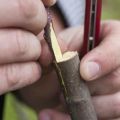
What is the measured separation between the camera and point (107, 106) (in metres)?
1.12

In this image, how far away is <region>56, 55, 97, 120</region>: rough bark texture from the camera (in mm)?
885

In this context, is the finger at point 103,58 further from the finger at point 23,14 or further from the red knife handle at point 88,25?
the finger at point 23,14

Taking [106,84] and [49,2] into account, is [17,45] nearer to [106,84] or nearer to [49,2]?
[49,2]

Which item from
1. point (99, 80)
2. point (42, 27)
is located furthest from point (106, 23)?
point (42, 27)

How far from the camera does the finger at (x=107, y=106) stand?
43.6 inches

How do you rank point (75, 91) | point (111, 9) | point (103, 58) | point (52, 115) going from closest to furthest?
1. point (75, 91)
2. point (103, 58)
3. point (52, 115)
4. point (111, 9)

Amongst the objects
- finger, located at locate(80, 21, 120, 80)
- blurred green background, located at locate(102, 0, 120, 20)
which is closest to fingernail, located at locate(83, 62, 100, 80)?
finger, located at locate(80, 21, 120, 80)

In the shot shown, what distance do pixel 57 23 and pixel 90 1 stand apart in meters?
0.49

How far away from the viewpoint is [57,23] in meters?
1.43

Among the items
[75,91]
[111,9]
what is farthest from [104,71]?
[111,9]

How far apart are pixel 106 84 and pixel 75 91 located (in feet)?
0.67

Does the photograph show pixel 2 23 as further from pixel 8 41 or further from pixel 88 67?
pixel 88 67

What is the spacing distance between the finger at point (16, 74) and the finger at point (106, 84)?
145 millimetres

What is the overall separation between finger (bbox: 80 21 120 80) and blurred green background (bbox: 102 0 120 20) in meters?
2.09
